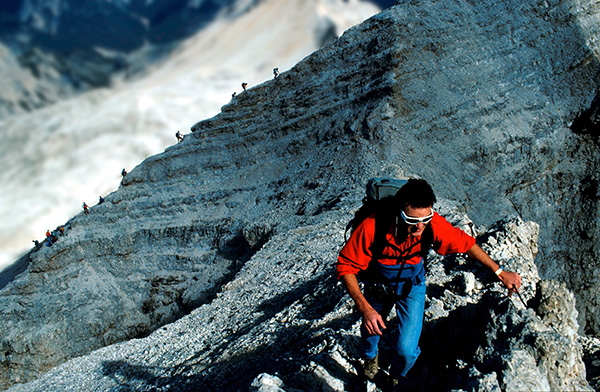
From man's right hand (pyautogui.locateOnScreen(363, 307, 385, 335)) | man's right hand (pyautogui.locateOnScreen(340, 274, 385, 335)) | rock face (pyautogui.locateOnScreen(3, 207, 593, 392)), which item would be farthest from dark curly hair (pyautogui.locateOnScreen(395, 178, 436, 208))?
rock face (pyautogui.locateOnScreen(3, 207, 593, 392))

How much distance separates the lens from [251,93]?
78.4ft

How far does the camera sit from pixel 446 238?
4.27 m

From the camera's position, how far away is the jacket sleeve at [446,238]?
13.9 feet

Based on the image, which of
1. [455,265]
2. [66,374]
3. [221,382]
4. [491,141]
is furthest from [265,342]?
[491,141]

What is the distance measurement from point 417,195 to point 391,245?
623mm

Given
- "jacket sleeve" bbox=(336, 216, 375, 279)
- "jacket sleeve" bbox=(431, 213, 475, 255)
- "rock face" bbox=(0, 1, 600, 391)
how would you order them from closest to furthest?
"jacket sleeve" bbox=(336, 216, 375, 279)
"jacket sleeve" bbox=(431, 213, 475, 255)
"rock face" bbox=(0, 1, 600, 391)

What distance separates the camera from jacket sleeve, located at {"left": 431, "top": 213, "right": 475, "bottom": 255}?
424cm

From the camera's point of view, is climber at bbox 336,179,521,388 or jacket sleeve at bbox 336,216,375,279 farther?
jacket sleeve at bbox 336,216,375,279

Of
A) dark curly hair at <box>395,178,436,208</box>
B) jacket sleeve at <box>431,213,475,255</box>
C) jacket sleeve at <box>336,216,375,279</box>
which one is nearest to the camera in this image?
dark curly hair at <box>395,178,436,208</box>

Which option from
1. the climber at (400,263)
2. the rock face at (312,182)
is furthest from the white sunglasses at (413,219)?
the rock face at (312,182)

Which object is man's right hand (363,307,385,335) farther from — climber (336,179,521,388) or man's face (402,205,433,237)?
man's face (402,205,433,237)

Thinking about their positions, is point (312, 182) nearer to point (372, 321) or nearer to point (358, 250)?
point (358, 250)

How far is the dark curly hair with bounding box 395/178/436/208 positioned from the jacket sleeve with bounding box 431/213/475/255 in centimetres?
51

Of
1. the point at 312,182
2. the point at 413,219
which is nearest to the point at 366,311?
the point at 413,219
